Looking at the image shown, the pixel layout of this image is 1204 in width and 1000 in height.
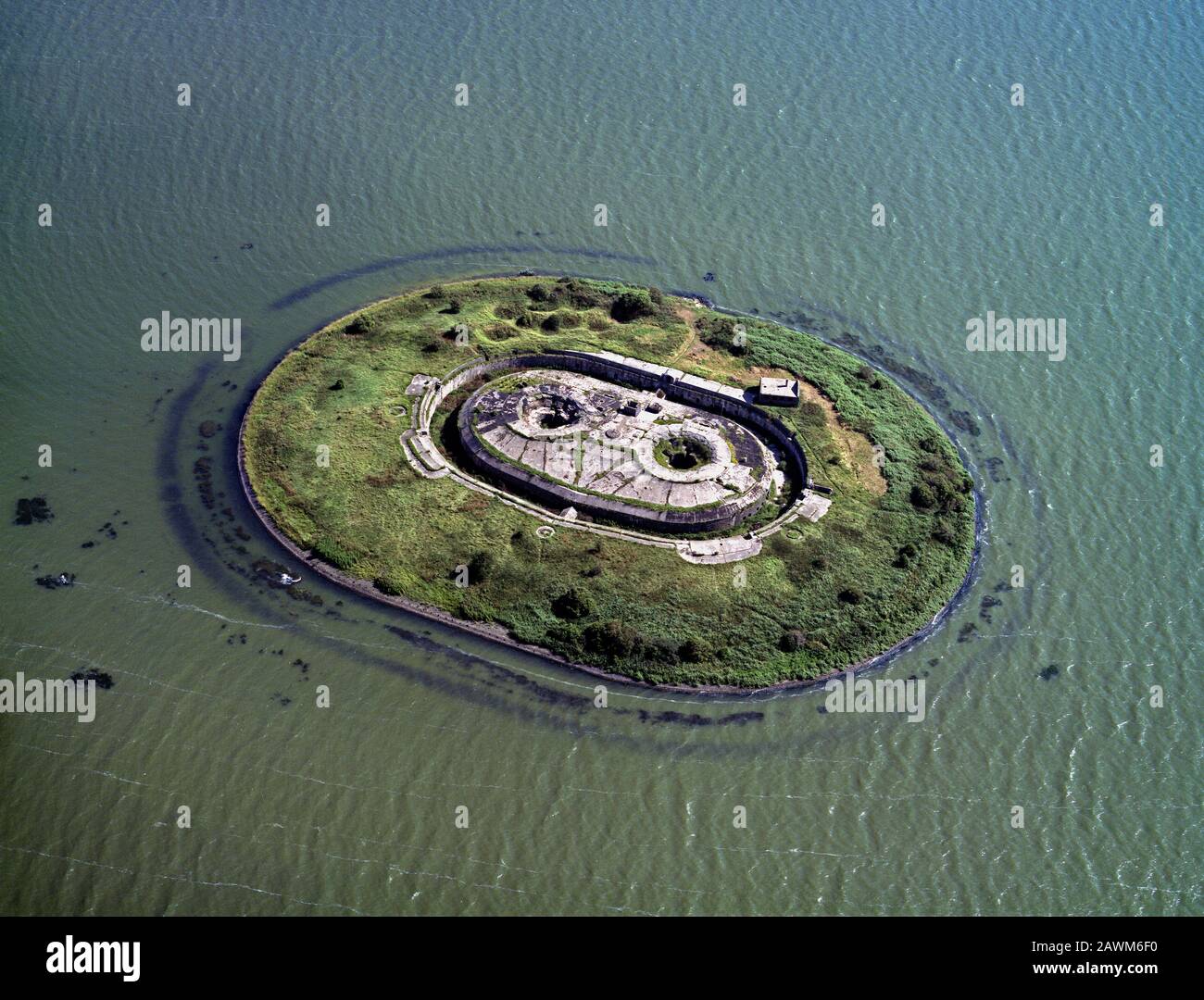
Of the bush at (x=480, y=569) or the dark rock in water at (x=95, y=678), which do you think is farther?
the bush at (x=480, y=569)

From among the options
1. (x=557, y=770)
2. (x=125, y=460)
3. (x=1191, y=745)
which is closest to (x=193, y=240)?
(x=125, y=460)

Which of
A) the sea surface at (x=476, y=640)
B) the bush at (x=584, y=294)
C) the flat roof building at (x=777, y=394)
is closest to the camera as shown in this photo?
the sea surface at (x=476, y=640)

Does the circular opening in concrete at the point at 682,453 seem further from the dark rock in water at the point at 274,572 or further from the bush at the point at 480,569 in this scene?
the dark rock in water at the point at 274,572

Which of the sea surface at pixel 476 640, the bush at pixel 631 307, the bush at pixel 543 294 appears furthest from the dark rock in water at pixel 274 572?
the bush at pixel 631 307

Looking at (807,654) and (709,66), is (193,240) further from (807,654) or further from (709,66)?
(807,654)

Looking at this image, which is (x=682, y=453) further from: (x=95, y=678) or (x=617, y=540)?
(x=95, y=678)

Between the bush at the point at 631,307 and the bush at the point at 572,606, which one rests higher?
the bush at the point at 631,307
